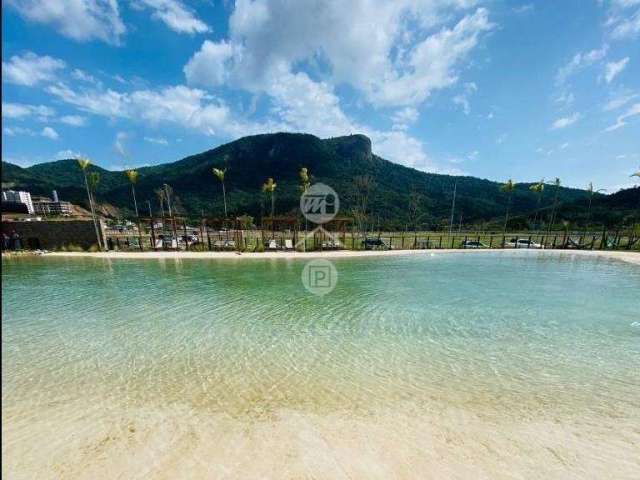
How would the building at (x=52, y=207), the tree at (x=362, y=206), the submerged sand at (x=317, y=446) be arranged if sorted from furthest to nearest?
the building at (x=52, y=207), the tree at (x=362, y=206), the submerged sand at (x=317, y=446)

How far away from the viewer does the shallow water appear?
15.9 feet

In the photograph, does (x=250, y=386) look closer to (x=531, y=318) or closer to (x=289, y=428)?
(x=289, y=428)

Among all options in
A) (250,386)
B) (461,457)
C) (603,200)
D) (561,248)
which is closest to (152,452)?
(250,386)

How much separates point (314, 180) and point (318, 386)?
81260 millimetres

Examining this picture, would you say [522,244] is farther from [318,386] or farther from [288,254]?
[318,386]

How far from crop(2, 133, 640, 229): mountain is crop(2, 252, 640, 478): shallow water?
2186 inches

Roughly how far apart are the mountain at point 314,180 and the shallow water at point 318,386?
182ft

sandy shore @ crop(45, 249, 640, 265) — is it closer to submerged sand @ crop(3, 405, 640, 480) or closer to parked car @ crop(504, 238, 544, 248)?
parked car @ crop(504, 238, 544, 248)

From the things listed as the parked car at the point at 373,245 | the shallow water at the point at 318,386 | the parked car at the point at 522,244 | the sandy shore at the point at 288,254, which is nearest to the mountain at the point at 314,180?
the parked car at the point at 522,244

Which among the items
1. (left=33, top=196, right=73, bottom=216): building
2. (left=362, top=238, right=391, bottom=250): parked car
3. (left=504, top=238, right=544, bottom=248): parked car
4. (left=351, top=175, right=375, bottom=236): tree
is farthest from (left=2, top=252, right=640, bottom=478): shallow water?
(left=33, top=196, right=73, bottom=216): building

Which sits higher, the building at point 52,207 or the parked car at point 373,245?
the building at point 52,207

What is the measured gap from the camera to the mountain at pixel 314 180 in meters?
74.4

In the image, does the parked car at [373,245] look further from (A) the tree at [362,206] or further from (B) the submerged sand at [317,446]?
(B) the submerged sand at [317,446]

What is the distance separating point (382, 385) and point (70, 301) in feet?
41.1
